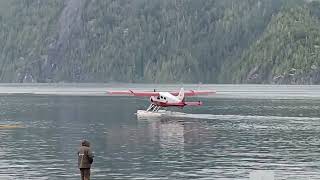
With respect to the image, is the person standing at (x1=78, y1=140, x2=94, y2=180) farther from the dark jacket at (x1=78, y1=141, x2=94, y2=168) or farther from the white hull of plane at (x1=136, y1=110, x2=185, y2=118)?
the white hull of plane at (x1=136, y1=110, x2=185, y2=118)

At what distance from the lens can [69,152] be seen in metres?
56.1

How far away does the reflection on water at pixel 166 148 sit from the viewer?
148 ft

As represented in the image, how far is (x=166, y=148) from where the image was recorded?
2317 inches

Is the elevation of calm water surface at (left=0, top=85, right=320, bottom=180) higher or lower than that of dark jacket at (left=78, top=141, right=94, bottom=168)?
lower

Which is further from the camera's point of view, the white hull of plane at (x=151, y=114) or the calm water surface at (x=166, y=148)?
the white hull of plane at (x=151, y=114)

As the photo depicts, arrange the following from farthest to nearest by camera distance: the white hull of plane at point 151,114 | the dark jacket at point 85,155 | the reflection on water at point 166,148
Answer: the white hull of plane at point 151,114 → the reflection on water at point 166,148 → the dark jacket at point 85,155

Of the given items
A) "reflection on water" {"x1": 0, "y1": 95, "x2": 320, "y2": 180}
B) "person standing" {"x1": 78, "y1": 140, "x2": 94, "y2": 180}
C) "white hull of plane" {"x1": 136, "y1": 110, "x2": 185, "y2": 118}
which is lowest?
"white hull of plane" {"x1": 136, "y1": 110, "x2": 185, "y2": 118}

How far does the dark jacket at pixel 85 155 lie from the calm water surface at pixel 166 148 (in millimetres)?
6749

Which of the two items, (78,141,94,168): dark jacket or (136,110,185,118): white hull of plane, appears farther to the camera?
(136,110,185,118): white hull of plane

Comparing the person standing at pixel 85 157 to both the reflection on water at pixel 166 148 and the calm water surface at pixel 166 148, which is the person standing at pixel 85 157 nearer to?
the calm water surface at pixel 166 148

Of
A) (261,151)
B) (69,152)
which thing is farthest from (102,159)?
(261,151)

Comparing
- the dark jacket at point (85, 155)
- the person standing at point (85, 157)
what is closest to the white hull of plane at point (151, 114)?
the person standing at point (85, 157)

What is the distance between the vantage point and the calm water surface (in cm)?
4525

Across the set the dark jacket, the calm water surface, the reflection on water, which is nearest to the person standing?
the dark jacket
